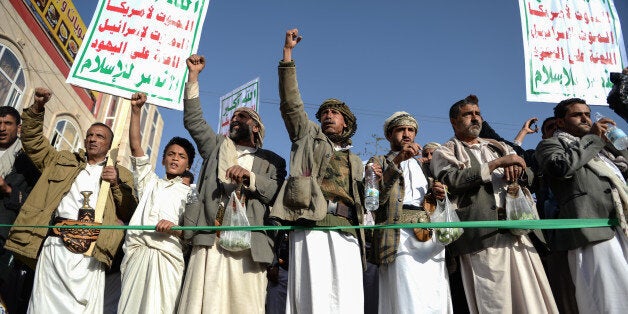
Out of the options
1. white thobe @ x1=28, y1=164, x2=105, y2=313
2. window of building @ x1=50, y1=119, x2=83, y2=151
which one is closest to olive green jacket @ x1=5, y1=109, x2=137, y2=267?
white thobe @ x1=28, y1=164, x2=105, y2=313

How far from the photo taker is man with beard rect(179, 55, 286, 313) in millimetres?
2936

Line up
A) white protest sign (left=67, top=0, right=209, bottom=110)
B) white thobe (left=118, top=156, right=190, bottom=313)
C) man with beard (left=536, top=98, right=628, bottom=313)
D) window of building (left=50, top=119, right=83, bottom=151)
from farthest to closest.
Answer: window of building (left=50, top=119, right=83, bottom=151) → white protest sign (left=67, top=0, right=209, bottom=110) → white thobe (left=118, top=156, right=190, bottom=313) → man with beard (left=536, top=98, right=628, bottom=313)

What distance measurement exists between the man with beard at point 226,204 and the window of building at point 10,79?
370 inches

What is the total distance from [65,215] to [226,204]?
54.6 inches

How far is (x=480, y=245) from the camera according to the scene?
290cm

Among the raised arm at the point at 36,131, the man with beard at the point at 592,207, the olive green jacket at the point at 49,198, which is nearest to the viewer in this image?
the man with beard at the point at 592,207

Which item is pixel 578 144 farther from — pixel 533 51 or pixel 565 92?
pixel 533 51

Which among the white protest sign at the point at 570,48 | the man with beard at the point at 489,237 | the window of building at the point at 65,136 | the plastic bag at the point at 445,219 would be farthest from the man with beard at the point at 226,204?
the window of building at the point at 65,136

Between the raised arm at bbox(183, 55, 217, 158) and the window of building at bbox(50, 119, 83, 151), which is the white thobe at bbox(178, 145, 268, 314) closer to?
the raised arm at bbox(183, 55, 217, 158)

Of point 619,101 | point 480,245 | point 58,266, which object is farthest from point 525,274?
point 58,266

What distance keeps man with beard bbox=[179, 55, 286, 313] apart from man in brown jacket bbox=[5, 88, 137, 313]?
780 mm

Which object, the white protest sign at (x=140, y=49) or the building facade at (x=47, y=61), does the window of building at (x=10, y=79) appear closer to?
the building facade at (x=47, y=61)

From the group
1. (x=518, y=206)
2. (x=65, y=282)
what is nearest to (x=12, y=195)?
(x=65, y=282)

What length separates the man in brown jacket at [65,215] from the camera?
3352mm
